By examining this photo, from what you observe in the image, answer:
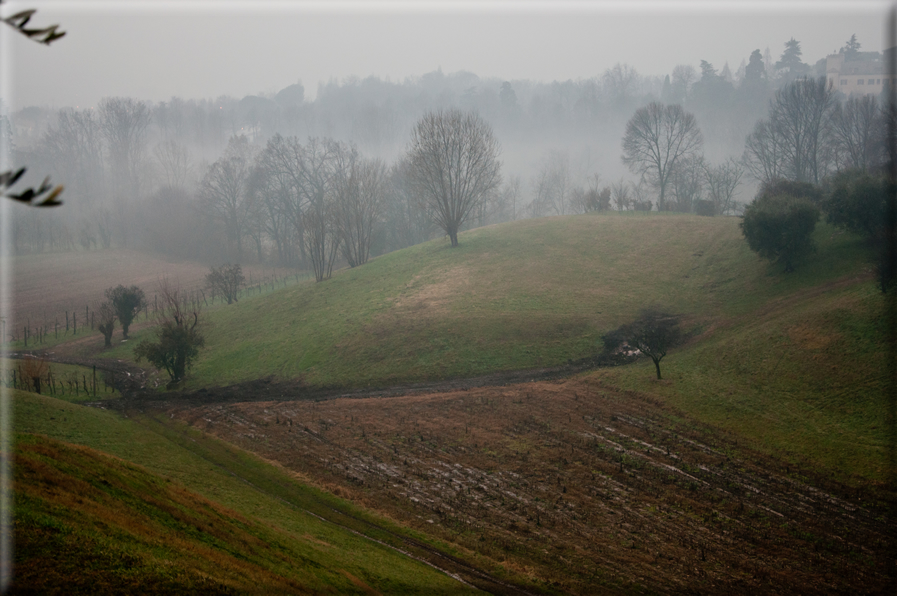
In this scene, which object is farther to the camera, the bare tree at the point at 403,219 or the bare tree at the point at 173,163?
the bare tree at the point at 173,163

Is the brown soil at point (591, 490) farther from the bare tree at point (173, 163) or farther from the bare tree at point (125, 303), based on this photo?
the bare tree at point (173, 163)

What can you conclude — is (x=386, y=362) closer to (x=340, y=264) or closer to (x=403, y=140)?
(x=340, y=264)

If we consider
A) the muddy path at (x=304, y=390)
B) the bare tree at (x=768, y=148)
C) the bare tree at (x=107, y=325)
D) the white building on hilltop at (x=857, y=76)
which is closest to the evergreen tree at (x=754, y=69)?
the white building on hilltop at (x=857, y=76)

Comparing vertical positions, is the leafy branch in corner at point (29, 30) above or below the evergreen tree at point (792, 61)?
below

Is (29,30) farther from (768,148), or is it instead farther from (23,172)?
(768,148)

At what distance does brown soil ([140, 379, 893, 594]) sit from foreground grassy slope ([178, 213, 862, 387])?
6.47 m

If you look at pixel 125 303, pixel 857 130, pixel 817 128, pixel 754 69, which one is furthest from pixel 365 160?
pixel 754 69

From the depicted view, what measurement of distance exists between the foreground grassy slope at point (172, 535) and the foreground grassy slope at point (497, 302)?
13364mm

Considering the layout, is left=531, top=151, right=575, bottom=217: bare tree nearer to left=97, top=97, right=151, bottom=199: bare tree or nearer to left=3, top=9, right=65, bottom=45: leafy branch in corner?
left=97, top=97, right=151, bottom=199: bare tree

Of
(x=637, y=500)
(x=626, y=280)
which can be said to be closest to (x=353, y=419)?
(x=637, y=500)

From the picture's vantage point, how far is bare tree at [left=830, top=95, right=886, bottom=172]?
177 ft

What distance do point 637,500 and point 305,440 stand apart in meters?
12.5

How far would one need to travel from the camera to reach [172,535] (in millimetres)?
8203

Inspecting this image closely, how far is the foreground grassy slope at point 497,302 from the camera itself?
29281 mm
